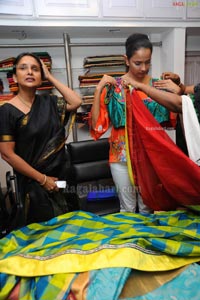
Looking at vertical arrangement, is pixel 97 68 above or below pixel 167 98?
above

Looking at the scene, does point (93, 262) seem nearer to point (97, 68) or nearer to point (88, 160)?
point (88, 160)

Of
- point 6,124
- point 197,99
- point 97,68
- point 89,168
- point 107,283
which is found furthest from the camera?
point 97,68

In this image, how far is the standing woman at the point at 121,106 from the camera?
1291 mm

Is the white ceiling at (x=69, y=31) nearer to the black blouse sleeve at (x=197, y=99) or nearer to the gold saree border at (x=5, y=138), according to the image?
the gold saree border at (x=5, y=138)

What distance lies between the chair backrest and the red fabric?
0.65m

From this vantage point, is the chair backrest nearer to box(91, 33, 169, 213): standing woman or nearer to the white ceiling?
box(91, 33, 169, 213): standing woman

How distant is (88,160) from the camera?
6.41ft

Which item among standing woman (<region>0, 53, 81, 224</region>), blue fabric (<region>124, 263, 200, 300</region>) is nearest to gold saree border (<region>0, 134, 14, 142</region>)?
standing woman (<region>0, 53, 81, 224</region>)

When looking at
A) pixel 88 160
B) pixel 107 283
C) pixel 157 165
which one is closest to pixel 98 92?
pixel 157 165

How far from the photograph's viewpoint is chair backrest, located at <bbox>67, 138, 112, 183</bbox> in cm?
192

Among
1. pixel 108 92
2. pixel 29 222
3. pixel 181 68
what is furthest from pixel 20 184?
pixel 181 68

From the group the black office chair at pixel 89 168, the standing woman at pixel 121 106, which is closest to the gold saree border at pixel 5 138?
the standing woman at pixel 121 106

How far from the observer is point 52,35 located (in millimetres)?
2062

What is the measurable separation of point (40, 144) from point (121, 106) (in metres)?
0.50
